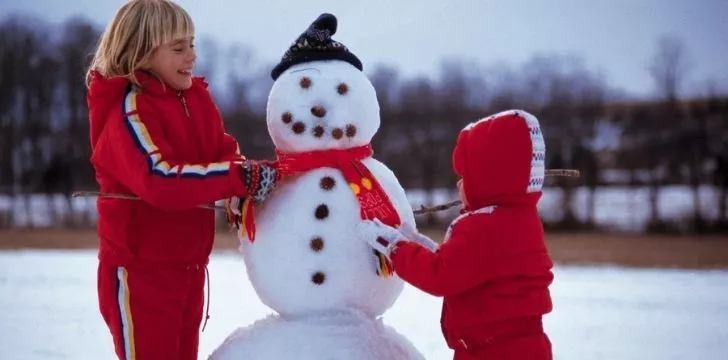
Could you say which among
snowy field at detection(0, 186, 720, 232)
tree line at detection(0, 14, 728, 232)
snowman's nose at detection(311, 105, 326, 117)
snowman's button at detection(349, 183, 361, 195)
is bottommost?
snowy field at detection(0, 186, 720, 232)

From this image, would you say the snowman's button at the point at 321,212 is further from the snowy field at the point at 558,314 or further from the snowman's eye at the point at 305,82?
the snowy field at the point at 558,314

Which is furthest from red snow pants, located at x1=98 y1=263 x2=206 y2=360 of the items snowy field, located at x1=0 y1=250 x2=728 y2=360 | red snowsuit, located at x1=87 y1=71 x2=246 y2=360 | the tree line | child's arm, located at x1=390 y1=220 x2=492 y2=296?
the tree line

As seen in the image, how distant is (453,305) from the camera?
1.74 metres

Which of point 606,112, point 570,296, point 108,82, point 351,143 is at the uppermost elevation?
point 108,82

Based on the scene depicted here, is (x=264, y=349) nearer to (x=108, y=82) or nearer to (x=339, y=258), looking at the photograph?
(x=339, y=258)

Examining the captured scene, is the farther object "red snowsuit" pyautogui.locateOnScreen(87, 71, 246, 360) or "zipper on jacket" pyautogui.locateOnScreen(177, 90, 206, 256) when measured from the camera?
"zipper on jacket" pyautogui.locateOnScreen(177, 90, 206, 256)

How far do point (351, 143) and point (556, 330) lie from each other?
2541mm

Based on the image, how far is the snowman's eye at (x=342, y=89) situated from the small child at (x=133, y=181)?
233 millimetres

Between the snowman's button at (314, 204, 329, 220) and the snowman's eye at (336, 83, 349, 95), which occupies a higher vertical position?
the snowman's eye at (336, 83, 349, 95)

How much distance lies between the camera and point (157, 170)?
5.41 ft

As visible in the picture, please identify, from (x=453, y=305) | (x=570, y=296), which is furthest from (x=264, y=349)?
(x=570, y=296)

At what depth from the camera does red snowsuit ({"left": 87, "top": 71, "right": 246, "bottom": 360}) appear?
168 cm

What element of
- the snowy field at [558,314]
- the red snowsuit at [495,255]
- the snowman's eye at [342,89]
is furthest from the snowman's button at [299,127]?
the snowy field at [558,314]

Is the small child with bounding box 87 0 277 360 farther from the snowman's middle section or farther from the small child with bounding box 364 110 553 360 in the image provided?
the small child with bounding box 364 110 553 360
